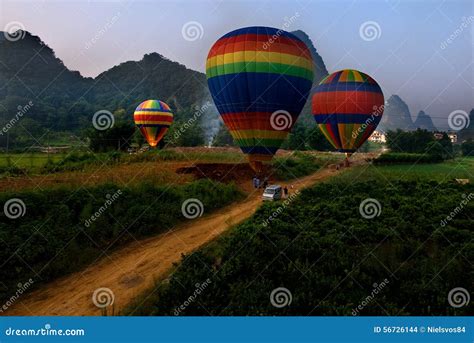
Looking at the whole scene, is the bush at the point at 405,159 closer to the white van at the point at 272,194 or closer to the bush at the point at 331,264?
the white van at the point at 272,194

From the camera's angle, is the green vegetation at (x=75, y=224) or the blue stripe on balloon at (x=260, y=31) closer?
the green vegetation at (x=75, y=224)

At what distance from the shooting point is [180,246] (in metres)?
15.5

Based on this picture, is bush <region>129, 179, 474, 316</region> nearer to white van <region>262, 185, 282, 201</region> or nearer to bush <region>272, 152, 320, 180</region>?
white van <region>262, 185, 282, 201</region>

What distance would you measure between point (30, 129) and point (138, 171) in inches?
2310

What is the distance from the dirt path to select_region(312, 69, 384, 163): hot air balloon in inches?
821

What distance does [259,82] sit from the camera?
22859 mm

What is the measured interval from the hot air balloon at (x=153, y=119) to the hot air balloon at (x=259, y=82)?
28.2m

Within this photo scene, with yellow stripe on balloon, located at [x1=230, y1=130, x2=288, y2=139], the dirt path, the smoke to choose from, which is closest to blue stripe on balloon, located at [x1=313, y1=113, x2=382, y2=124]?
yellow stripe on balloon, located at [x1=230, y1=130, x2=288, y2=139]

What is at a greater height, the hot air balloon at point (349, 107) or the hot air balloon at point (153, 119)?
the hot air balloon at point (349, 107)

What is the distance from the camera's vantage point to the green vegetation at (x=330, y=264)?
1034 cm

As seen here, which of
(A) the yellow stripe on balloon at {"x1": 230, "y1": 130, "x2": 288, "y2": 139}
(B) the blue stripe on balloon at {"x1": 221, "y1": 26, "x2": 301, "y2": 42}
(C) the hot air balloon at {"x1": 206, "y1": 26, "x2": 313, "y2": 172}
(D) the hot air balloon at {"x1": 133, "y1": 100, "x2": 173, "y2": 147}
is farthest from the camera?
(D) the hot air balloon at {"x1": 133, "y1": 100, "x2": 173, "y2": 147}

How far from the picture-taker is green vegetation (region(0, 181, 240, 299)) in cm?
1359

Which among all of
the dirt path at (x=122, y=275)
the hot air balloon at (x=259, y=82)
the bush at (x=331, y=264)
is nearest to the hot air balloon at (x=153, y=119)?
the hot air balloon at (x=259, y=82)

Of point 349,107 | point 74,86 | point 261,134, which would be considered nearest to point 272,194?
point 261,134
